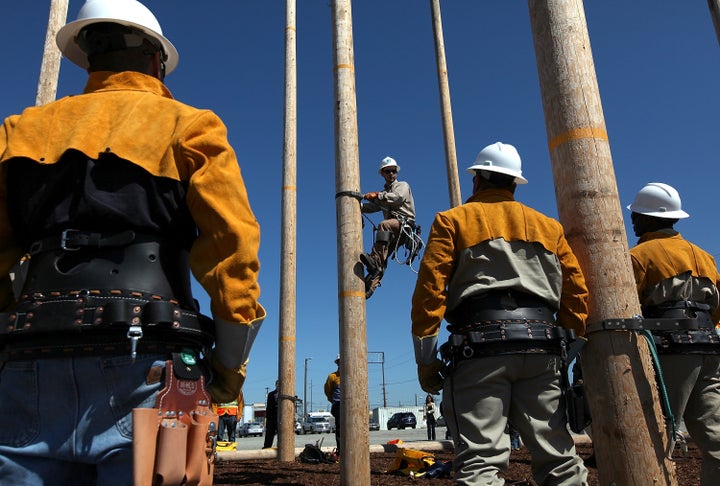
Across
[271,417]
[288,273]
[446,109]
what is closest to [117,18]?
[288,273]

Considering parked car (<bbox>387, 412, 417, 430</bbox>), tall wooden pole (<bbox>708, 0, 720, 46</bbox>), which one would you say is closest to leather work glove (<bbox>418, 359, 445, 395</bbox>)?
tall wooden pole (<bbox>708, 0, 720, 46</bbox>)

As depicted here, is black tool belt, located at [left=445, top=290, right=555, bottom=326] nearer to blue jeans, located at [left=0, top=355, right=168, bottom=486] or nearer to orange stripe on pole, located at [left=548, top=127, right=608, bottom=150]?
orange stripe on pole, located at [left=548, top=127, right=608, bottom=150]

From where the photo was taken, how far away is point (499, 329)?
10.5 feet

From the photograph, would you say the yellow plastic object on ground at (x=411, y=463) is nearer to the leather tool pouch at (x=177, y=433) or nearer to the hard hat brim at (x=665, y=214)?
the hard hat brim at (x=665, y=214)

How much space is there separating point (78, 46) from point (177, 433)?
1.57m

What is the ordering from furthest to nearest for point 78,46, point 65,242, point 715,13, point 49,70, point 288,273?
point 288,273 < point 715,13 < point 49,70 < point 78,46 < point 65,242

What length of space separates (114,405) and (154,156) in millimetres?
797

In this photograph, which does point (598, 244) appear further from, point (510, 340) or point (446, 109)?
point (446, 109)

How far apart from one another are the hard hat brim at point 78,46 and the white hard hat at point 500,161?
6.20 ft

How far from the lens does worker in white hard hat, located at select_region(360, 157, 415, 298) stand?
288 inches

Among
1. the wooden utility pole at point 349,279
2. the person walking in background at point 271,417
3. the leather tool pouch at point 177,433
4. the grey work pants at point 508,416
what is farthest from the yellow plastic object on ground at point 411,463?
the leather tool pouch at point 177,433

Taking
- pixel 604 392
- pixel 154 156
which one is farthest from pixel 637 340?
pixel 154 156

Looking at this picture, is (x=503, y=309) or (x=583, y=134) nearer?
(x=583, y=134)

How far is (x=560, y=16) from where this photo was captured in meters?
3.35
